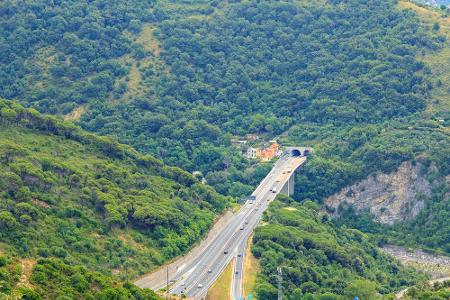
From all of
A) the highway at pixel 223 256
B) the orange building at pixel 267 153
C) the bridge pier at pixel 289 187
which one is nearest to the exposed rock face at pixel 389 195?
the bridge pier at pixel 289 187

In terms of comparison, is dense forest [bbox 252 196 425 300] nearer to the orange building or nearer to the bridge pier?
the bridge pier

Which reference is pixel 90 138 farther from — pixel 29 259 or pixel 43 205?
pixel 29 259

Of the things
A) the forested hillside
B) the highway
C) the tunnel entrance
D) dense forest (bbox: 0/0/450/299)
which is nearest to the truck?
the highway

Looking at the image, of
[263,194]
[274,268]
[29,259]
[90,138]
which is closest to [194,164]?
[263,194]

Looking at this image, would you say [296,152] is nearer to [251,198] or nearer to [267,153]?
[267,153]

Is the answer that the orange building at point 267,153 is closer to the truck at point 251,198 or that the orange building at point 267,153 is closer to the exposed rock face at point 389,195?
the exposed rock face at point 389,195

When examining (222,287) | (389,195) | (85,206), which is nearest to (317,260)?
(222,287)
